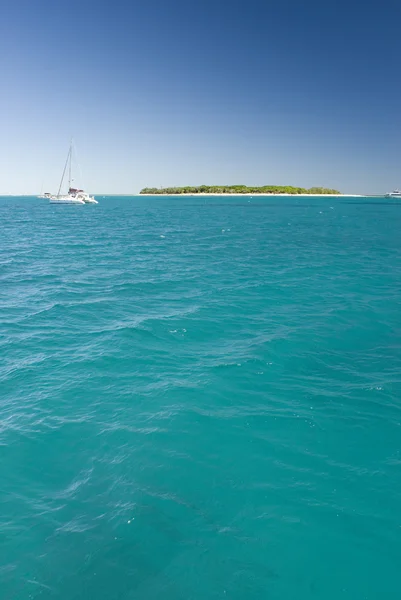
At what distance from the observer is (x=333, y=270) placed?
38.8 metres

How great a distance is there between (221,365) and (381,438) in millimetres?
7113

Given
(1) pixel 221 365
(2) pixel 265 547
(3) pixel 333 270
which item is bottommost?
(2) pixel 265 547

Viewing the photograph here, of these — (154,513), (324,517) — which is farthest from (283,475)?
(154,513)

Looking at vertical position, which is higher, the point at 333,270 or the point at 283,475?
the point at 333,270

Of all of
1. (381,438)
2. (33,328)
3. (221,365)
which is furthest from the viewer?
(33,328)

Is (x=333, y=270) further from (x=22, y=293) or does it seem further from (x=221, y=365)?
(x=22, y=293)

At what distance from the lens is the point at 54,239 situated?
2341 inches

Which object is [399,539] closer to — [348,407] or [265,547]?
[265,547]

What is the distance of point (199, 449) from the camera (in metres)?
11.7

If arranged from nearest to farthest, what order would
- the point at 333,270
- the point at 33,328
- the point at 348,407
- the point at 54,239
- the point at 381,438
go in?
the point at 381,438 → the point at 348,407 → the point at 33,328 → the point at 333,270 → the point at 54,239

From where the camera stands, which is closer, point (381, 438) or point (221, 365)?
point (381, 438)

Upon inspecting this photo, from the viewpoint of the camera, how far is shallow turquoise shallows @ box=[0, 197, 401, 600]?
8.02 m

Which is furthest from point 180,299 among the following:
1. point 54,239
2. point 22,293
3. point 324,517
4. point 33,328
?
point 54,239

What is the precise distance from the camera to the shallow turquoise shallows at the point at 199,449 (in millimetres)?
8023
